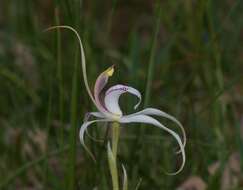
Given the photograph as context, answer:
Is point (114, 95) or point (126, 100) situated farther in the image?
point (126, 100)

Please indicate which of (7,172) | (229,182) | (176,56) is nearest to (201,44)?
(176,56)

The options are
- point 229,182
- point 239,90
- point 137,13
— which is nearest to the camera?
point 229,182

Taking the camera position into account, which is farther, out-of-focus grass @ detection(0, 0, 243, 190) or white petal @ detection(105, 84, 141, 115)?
out-of-focus grass @ detection(0, 0, 243, 190)

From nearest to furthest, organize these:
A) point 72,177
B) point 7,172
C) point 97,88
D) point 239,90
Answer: point 97,88 < point 72,177 < point 7,172 < point 239,90

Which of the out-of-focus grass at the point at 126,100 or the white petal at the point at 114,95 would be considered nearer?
the white petal at the point at 114,95

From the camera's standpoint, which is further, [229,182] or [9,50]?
[9,50]

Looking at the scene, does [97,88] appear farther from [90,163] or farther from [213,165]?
[213,165]

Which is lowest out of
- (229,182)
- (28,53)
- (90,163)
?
(229,182)

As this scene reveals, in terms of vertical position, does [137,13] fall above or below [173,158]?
above
